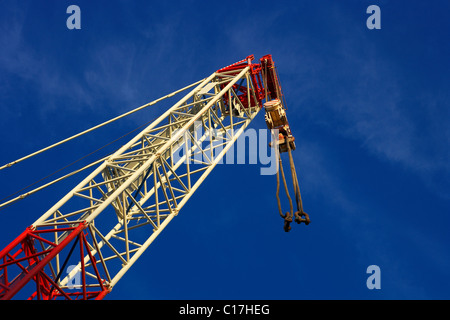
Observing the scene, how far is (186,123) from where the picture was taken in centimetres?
2203

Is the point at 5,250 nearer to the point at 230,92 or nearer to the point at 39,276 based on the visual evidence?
the point at 39,276

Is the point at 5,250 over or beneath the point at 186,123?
beneath

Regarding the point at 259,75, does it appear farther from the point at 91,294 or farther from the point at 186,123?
the point at 91,294

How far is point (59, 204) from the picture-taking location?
1756 cm

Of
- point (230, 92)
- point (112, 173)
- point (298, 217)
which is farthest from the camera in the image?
point (230, 92)

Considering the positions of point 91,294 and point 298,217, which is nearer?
point 91,294

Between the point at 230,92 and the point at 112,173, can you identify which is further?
the point at 230,92

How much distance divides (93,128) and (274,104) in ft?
28.3
